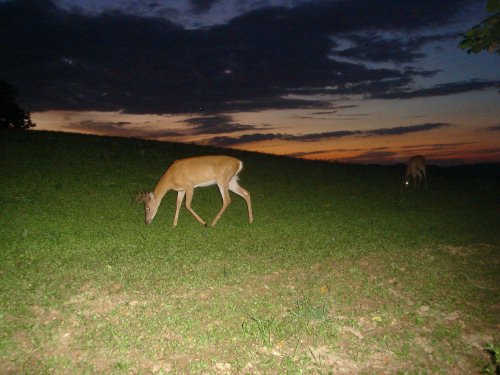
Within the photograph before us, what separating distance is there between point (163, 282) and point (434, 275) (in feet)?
14.8

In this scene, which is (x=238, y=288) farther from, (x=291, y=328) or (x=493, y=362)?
(x=493, y=362)

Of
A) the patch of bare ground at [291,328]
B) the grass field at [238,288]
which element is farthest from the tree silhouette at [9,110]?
the patch of bare ground at [291,328]

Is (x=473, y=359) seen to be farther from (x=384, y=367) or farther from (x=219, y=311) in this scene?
(x=219, y=311)

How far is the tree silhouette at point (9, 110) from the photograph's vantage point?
43.6m

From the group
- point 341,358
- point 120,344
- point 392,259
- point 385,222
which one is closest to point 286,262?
point 392,259

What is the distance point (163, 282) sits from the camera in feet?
18.1

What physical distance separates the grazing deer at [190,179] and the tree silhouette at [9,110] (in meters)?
42.5

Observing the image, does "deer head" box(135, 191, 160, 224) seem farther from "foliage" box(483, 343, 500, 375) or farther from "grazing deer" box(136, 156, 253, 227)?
"foliage" box(483, 343, 500, 375)

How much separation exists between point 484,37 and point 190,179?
7724mm

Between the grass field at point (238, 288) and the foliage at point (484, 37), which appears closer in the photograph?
the grass field at point (238, 288)

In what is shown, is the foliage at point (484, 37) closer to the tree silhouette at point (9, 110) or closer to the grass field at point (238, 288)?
the grass field at point (238, 288)

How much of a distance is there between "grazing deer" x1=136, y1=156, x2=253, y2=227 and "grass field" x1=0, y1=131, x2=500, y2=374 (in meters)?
0.52

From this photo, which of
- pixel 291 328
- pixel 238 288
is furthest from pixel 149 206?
pixel 291 328

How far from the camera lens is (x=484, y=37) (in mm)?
7992
